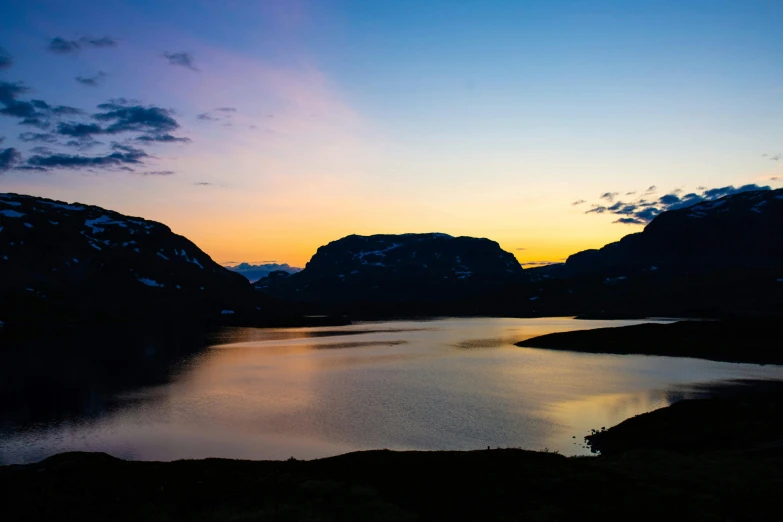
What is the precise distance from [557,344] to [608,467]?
4681 inches

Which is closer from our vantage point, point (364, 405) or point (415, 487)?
point (415, 487)

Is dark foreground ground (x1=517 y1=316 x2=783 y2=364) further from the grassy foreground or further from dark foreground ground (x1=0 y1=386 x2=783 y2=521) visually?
the grassy foreground

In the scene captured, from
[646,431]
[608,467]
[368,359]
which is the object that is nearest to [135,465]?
[608,467]

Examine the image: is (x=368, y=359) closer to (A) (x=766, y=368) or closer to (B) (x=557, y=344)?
(B) (x=557, y=344)

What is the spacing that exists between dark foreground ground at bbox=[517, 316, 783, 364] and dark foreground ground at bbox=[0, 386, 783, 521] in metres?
83.1

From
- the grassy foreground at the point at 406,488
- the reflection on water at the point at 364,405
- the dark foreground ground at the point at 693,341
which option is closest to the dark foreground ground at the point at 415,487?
the grassy foreground at the point at 406,488

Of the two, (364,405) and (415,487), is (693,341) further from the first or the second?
(415,487)

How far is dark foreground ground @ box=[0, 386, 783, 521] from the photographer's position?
28.7m

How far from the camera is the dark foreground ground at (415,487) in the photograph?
28.7 metres

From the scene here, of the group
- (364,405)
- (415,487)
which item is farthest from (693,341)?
(415,487)

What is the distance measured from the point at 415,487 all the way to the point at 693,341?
119 meters

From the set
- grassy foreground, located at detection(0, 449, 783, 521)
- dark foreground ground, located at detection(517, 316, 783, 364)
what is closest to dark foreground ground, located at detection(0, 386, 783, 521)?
grassy foreground, located at detection(0, 449, 783, 521)

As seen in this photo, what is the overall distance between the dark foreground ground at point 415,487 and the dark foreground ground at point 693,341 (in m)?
83.1

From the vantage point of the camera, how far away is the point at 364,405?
245ft
